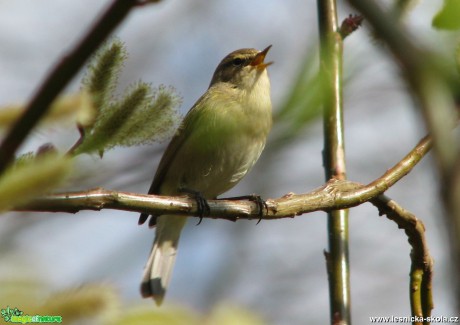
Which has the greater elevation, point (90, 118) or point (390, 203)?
point (390, 203)

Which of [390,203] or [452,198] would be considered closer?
[452,198]

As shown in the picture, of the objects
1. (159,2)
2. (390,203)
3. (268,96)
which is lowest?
(159,2)

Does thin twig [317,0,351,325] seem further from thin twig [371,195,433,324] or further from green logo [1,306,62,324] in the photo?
green logo [1,306,62,324]

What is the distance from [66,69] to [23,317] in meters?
0.43

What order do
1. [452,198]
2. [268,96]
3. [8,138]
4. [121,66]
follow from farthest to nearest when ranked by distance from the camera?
[268,96], [121,66], [8,138], [452,198]

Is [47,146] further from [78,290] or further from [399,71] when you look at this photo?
[399,71]

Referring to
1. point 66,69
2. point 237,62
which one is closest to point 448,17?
point 66,69

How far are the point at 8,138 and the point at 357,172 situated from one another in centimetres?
771

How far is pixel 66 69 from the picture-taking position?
0.58 meters

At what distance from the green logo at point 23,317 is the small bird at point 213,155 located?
329 cm

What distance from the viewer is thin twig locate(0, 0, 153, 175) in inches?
22.2

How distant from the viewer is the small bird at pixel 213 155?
4.55m

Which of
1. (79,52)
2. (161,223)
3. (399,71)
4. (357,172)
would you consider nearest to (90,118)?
(79,52)

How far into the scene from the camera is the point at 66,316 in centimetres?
86
